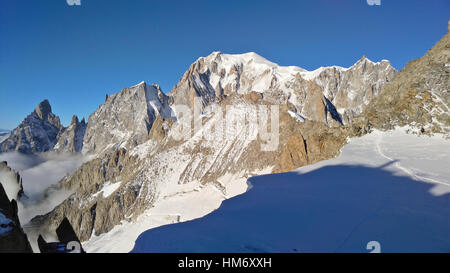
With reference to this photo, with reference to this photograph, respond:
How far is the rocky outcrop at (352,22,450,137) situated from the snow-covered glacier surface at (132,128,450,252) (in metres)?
10.4

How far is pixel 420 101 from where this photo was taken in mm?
22547

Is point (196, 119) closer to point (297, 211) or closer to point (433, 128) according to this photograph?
point (433, 128)

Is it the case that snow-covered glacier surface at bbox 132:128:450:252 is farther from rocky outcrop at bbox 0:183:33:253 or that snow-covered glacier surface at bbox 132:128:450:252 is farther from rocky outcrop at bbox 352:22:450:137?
rocky outcrop at bbox 352:22:450:137

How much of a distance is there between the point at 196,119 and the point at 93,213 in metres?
58.1

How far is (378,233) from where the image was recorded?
19.1ft

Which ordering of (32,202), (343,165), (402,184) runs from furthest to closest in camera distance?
(32,202)
(343,165)
(402,184)

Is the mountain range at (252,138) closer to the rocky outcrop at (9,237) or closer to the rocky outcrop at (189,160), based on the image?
the rocky outcrop at (189,160)

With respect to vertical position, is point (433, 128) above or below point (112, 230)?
above

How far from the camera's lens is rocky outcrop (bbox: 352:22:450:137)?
20.5 metres

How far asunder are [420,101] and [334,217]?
74.7ft

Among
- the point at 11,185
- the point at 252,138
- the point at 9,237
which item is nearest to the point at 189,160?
the point at 252,138

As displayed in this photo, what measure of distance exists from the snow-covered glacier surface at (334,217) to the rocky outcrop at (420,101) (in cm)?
1039

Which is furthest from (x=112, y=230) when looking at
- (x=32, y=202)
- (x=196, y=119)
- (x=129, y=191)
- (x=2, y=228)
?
(x=32, y=202)

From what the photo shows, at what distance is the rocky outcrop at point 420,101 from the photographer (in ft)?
67.4
